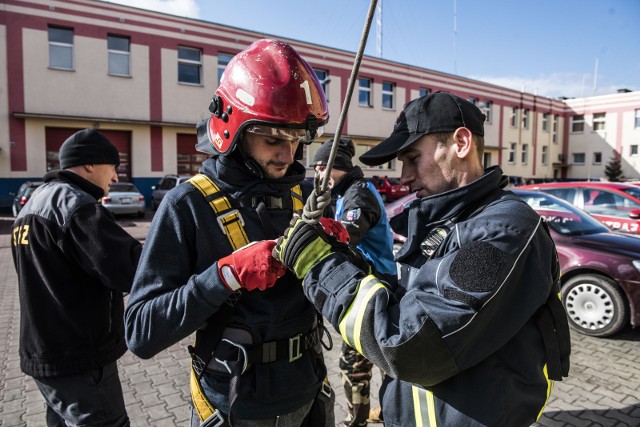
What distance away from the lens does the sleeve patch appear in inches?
50.7

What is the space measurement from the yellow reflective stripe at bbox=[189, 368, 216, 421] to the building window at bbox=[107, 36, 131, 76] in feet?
67.8

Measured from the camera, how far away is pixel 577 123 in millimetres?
40812

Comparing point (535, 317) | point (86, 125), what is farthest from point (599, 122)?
point (535, 317)

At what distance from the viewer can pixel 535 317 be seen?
1509mm

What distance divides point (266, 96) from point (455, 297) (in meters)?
1.03

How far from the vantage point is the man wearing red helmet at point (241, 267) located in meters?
1.56

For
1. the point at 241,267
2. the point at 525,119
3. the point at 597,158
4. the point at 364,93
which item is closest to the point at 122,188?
the point at 364,93

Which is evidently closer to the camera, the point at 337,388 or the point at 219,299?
the point at 219,299

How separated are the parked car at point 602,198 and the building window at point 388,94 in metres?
20.0

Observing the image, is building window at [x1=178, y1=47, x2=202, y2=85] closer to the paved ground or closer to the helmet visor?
the paved ground

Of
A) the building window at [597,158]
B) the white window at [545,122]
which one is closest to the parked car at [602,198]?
the white window at [545,122]

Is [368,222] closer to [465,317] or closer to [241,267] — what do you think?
[241,267]

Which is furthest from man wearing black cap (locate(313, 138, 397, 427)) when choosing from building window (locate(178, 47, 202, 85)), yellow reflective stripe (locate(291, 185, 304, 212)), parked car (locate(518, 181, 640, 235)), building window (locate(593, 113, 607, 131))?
building window (locate(593, 113, 607, 131))

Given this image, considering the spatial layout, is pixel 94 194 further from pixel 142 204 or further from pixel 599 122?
pixel 599 122
